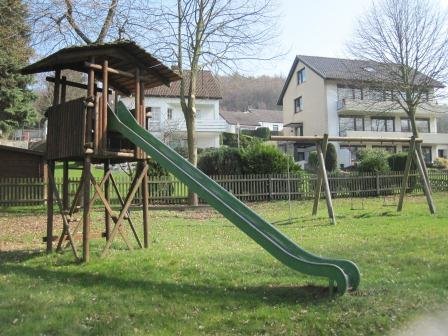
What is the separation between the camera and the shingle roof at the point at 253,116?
9050 centimetres

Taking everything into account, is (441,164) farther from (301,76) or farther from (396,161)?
(396,161)

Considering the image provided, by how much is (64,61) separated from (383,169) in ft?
74.2

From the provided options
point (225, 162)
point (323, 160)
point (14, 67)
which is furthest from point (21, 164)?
point (323, 160)

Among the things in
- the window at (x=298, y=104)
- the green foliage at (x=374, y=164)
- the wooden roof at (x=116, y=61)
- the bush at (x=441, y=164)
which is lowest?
the green foliage at (x=374, y=164)

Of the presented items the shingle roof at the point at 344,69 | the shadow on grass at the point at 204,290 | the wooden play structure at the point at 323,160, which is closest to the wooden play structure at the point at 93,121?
the shadow on grass at the point at 204,290

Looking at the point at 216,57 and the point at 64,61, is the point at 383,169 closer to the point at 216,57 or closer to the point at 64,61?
the point at 216,57

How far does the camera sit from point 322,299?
6230 millimetres

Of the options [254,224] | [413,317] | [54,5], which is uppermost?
[54,5]

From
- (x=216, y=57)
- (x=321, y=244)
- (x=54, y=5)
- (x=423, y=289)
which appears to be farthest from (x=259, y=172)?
(x=423, y=289)

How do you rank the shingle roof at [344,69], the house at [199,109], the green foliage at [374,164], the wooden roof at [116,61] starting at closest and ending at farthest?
1. the wooden roof at [116,61]
2. the green foliage at [374,164]
3. the shingle roof at [344,69]
4. the house at [199,109]

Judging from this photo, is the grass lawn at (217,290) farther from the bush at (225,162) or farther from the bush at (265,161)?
the bush at (225,162)

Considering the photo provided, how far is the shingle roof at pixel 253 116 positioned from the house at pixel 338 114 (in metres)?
28.8

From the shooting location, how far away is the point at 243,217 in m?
7.36

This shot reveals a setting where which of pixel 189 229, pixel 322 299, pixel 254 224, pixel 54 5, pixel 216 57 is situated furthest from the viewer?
pixel 216 57
